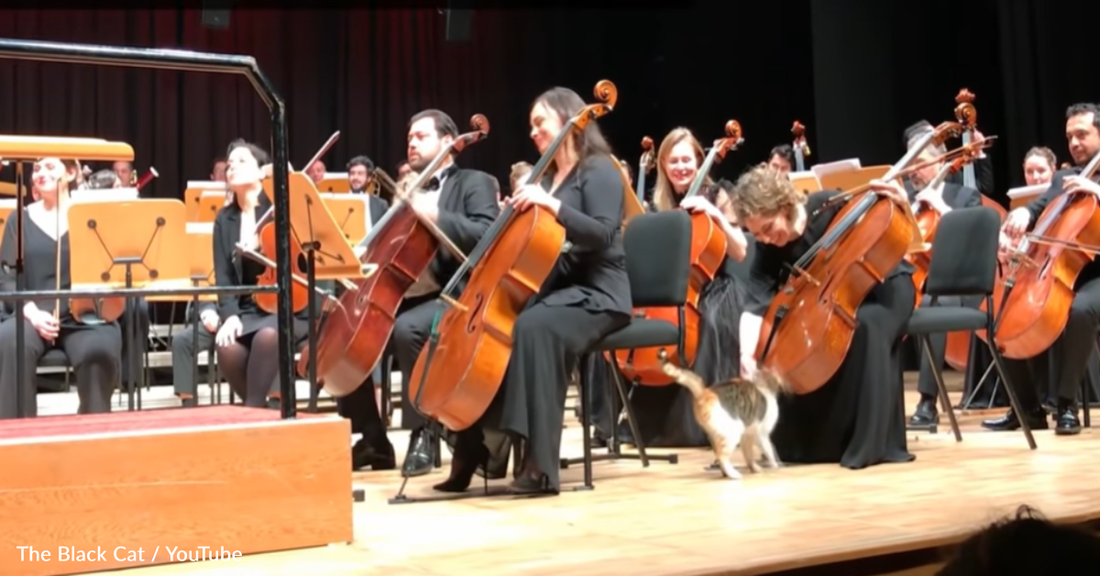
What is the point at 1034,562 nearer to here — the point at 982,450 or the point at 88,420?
the point at 88,420

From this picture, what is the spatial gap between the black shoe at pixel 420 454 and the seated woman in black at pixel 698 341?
66 cm

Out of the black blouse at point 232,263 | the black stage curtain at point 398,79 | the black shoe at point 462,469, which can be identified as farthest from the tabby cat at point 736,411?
the black stage curtain at point 398,79

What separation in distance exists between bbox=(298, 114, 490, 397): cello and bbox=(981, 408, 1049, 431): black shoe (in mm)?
2247

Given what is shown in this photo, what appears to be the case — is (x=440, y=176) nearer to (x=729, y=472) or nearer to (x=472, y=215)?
(x=472, y=215)

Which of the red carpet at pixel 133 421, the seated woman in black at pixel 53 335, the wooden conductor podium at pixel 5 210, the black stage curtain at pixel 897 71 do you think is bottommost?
the red carpet at pixel 133 421

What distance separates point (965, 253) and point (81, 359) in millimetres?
2946

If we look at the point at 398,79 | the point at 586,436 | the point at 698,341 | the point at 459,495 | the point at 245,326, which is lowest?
the point at 459,495

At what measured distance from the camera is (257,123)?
8.40 meters

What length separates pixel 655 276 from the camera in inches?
144

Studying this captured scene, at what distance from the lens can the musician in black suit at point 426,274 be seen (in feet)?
11.9

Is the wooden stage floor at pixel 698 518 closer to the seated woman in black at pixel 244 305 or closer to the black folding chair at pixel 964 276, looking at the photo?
the black folding chair at pixel 964 276

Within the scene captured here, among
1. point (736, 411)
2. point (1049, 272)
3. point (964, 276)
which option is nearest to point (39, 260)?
point (736, 411)

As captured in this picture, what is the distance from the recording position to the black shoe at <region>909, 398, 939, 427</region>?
15.5ft

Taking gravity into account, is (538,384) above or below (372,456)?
above
